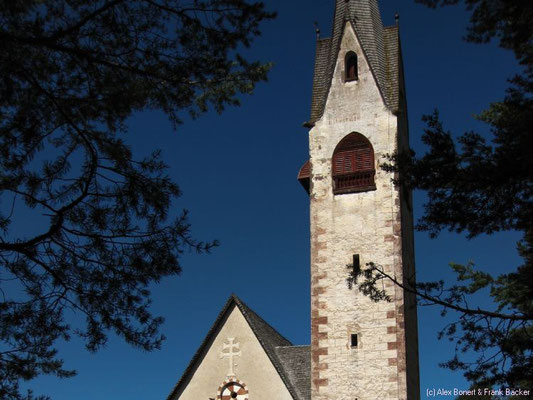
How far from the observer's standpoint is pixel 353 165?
70.4ft

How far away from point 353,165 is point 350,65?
3636 millimetres

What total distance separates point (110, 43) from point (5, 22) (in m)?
1.19

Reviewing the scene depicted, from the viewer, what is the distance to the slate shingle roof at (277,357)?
20469 mm

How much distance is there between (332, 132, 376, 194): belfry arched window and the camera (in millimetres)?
21125

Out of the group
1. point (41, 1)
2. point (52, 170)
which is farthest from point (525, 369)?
point (41, 1)

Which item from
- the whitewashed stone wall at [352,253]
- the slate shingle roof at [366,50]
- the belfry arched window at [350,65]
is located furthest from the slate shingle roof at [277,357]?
the belfry arched window at [350,65]

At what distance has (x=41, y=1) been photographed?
7.57 meters

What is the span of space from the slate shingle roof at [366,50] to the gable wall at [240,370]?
6.77 metres

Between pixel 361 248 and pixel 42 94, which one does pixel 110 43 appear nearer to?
pixel 42 94

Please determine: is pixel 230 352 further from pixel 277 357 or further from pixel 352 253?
pixel 352 253

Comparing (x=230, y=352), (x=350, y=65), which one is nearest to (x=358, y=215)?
(x=350, y=65)

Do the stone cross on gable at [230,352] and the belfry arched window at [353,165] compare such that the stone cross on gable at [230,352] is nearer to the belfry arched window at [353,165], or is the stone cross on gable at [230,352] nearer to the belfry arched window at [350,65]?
the belfry arched window at [353,165]

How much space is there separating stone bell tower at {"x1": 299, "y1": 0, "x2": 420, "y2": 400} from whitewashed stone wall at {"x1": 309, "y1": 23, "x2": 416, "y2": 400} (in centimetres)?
3

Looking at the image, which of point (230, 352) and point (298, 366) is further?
point (230, 352)
